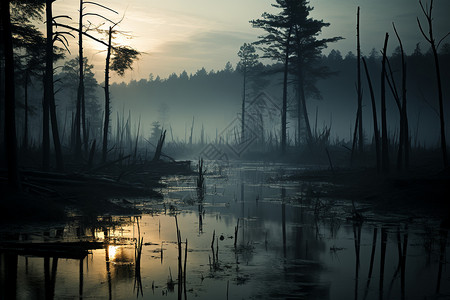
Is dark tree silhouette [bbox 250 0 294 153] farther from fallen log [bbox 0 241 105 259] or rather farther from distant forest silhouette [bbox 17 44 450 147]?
fallen log [bbox 0 241 105 259]

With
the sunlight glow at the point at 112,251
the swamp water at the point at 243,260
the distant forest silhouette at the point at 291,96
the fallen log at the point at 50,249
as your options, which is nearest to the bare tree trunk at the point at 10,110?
the swamp water at the point at 243,260

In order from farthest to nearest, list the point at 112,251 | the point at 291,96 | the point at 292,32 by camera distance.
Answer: the point at 291,96 < the point at 292,32 < the point at 112,251

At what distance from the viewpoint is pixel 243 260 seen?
23.7ft

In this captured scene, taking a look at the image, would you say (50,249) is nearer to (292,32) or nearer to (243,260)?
(243,260)

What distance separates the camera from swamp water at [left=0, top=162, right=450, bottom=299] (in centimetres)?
562

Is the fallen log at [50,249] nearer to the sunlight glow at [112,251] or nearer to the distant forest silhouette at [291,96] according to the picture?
the sunlight glow at [112,251]

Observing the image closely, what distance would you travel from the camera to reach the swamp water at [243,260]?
5.62 m

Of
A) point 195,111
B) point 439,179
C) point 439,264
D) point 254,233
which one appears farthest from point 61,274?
point 195,111

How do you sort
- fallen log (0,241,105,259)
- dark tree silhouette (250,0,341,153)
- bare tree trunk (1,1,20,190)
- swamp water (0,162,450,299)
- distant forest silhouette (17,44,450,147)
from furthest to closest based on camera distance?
1. distant forest silhouette (17,44,450,147)
2. dark tree silhouette (250,0,341,153)
3. bare tree trunk (1,1,20,190)
4. fallen log (0,241,105,259)
5. swamp water (0,162,450,299)

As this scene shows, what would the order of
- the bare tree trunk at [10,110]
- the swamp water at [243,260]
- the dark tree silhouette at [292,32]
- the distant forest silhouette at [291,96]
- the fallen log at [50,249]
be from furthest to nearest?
the distant forest silhouette at [291,96] < the dark tree silhouette at [292,32] < the bare tree trunk at [10,110] < the fallen log at [50,249] < the swamp water at [243,260]

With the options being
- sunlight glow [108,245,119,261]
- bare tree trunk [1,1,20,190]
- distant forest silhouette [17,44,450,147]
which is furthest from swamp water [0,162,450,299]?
distant forest silhouette [17,44,450,147]

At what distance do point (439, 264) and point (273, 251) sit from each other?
2.58m

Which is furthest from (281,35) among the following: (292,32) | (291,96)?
(291,96)

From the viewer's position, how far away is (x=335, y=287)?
585 centimetres
